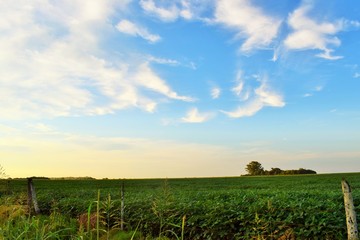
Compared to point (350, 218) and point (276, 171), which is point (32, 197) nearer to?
point (350, 218)

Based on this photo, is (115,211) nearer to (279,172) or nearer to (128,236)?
(128,236)

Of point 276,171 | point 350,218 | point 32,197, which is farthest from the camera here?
point 276,171

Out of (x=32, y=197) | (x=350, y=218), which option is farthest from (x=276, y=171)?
(x=350, y=218)

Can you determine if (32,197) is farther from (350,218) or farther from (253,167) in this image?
(253,167)

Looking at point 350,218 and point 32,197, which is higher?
point 32,197

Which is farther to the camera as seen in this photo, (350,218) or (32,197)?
(32,197)

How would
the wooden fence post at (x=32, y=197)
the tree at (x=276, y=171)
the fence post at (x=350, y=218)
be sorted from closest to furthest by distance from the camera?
the fence post at (x=350, y=218) < the wooden fence post at (x=32, y=197) < the tree at (x=276, y=171)

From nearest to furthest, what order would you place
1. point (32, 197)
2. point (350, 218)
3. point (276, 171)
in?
point (350, 218) → point (32, 197) → point (276, 171)

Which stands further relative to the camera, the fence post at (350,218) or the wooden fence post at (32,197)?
the wooden fence post at (32,197)

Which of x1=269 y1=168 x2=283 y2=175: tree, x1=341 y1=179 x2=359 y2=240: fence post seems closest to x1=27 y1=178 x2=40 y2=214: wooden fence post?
x1=341 y1=179 x2=359 y2=240: fence post

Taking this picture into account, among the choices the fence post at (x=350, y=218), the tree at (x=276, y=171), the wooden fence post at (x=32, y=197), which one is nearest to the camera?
the fence post at (x=350, y=218)

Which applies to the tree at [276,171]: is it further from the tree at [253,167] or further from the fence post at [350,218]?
the fence post at [350,218]

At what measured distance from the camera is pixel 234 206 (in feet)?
34.6

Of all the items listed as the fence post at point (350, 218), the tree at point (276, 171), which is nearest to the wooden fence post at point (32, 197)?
the fence post at point (350, 218)
